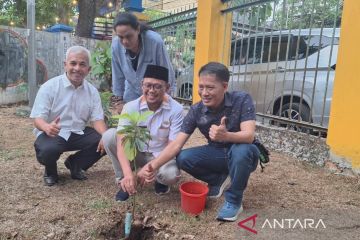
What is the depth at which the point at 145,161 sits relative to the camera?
121 inches

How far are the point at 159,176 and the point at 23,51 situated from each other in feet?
23.3

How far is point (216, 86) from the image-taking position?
2.56 m

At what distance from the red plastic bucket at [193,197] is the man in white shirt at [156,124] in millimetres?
152

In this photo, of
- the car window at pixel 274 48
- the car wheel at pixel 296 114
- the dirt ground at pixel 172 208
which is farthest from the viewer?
the car wheel at pixel 296 114

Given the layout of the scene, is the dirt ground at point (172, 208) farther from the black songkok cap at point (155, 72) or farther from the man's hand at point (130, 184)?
the black songkok cap at point (155, 72)

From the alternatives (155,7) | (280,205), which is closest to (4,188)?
(280,205)

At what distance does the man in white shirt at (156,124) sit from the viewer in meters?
2.77

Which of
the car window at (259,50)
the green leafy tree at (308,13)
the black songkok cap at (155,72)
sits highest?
the green leafy tree at (308,13)

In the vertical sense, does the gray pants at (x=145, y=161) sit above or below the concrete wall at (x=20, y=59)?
below

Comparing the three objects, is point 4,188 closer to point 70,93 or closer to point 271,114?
point 70,93

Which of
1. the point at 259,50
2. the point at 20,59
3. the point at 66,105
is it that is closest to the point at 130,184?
the point at 66,105

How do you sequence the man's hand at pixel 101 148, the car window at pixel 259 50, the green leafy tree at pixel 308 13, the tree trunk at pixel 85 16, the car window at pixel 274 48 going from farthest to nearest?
the tree trunk at pixel 85 16
the car window at pixel 259 50
the car window at pixel 274 48
the green leafy tree at pixel 308 13
the man's hand at pixel 101 148

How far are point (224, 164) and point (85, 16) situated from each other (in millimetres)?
9392

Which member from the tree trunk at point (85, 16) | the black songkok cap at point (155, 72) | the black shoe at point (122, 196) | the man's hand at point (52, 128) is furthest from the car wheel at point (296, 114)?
the tree trunk at point (85, 16)
